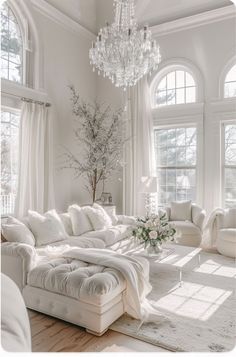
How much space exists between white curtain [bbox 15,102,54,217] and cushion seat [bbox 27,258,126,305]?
7.62 ft

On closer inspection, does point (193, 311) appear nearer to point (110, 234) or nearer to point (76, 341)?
point (76, 341)

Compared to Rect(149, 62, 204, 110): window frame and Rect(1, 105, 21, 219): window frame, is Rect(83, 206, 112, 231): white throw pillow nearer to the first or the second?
Rect(1, 105, 21, 219): window frame

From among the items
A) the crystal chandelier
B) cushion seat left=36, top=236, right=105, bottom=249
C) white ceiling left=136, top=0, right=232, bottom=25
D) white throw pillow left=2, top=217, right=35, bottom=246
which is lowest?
cushion seat left=36, top=236, right=105, bottom=249

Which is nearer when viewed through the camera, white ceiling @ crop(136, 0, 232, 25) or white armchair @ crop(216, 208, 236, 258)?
white armchair @ crop(216, 208, 236, 258)

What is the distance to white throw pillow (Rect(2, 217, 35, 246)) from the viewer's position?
10.8 ft

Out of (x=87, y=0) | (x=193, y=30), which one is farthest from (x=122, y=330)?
(x=87, y=0)

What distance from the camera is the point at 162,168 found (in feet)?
21.9

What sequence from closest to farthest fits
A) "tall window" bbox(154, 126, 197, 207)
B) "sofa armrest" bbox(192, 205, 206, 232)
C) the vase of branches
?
1. "sofa armrest" bbox(192, 205, 206, 232)
2. the vase of branches
3. "tall window" bbox(154, 126, 197, 207)

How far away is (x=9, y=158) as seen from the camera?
196 inches

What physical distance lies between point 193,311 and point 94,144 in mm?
3812

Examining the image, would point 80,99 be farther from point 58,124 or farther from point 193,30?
point 193,30

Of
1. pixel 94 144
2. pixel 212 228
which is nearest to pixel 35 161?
pixel 94 144

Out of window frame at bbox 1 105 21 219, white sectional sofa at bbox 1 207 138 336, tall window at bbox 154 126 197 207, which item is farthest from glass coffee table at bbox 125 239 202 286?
tall window at bbox 154 126 197 207

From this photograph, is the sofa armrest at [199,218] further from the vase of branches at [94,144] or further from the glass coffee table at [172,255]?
the vase of branches at [94,144]
